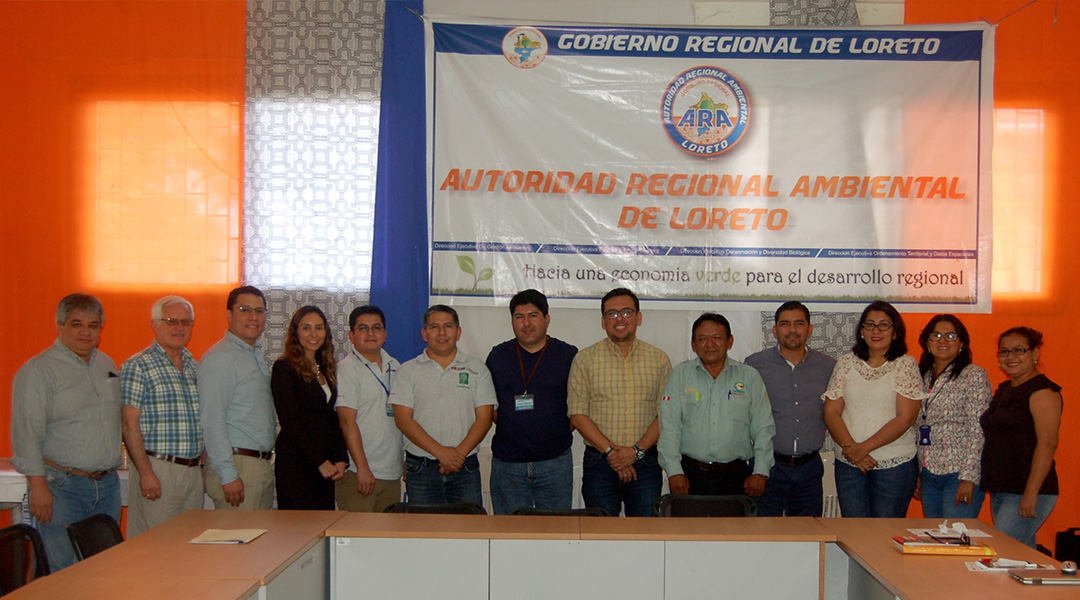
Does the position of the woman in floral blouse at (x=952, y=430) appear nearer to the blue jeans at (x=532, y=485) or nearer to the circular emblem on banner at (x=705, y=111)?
the circular emblem on banner at (x=705, y=111)

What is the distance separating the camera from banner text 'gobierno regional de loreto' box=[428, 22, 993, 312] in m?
4.49

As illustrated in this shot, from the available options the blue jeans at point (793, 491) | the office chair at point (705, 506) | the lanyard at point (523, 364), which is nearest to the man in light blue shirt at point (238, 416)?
the lanyard at point (523, 364)

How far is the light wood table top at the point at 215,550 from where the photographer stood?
2475mm

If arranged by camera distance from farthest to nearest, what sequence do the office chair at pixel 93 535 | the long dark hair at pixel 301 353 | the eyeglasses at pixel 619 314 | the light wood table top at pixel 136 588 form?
the eyeglasses at pixel 619 314, the long dark hair at pixel 301 353, the office chair at pixel 93 535, the light wood table top at pixel 136 588

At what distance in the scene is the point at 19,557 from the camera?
265 cm

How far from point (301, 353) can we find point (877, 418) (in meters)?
2.71

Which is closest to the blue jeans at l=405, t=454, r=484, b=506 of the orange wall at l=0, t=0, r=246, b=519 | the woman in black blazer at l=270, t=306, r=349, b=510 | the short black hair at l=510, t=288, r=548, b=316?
the woman in black blazer at l=270, t=306, r=349, b=510

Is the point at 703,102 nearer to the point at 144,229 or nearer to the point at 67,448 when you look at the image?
the point at 144,229

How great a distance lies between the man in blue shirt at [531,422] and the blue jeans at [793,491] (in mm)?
966

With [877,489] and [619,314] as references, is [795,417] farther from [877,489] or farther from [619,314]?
[619,314]

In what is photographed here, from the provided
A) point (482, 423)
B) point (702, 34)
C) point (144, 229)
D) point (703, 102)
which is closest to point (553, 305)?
point (482, 423)

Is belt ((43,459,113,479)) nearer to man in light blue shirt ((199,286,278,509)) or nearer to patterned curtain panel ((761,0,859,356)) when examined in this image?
man in light blue shirt ((199,286,278,509))

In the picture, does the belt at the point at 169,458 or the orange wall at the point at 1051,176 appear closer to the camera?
the belt at the point at 169,458

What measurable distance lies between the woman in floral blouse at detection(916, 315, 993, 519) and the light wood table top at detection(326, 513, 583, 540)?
176 centimetres
